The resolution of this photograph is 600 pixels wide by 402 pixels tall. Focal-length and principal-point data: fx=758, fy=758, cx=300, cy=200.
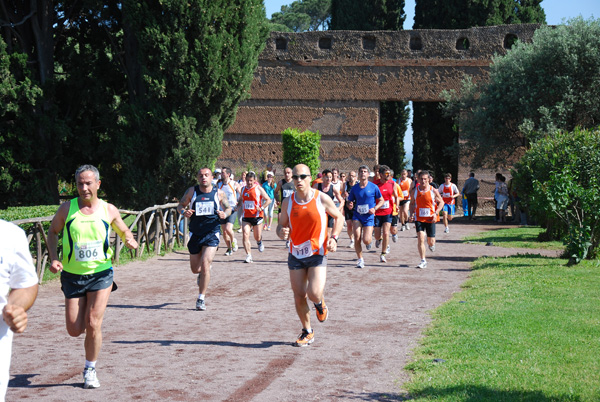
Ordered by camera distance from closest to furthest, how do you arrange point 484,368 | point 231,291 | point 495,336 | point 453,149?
1. point 484,368
2. point 495,336
3. point 231,291
4. point 453,149

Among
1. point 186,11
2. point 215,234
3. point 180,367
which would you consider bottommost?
point 180,367

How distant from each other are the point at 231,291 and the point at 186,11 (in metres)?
10.1

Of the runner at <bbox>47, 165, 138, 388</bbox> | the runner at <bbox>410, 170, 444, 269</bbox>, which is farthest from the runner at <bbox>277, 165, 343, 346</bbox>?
the runner at <bbox>410, 170, 444, 269</bbox>

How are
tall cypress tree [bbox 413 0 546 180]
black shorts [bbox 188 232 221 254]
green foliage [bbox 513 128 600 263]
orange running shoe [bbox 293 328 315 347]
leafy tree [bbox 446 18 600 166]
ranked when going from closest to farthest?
1. orange running shoe [bbox 293 328 315 347]
2. black shorts [bbox 188 232 221 254]
3. green foliage [bbox 513 128 600 263]
4. leafy tree [bbox 446 18 600 166]
5. tall cypress tree [bbox 413 0 546 180]

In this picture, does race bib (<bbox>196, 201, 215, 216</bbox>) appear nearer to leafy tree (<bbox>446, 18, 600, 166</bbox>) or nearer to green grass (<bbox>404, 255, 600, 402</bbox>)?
green grass (<bbox>404, 255, 600, 402</bbox>)

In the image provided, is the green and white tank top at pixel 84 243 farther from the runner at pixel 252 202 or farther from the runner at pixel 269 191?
the runner at pixel 269 191

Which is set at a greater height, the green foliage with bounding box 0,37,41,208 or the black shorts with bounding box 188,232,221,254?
the green foliage with bounding box 0,37,41,208

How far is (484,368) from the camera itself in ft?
23.3

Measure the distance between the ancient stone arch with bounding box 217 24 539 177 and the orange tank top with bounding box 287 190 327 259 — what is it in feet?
82.9

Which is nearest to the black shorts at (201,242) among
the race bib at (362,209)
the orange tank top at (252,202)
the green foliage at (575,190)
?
the race bib at (362,209)

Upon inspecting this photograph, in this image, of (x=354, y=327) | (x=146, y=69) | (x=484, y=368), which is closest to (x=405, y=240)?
(x=146, y=69)

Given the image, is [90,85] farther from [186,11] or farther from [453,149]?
[453,149]

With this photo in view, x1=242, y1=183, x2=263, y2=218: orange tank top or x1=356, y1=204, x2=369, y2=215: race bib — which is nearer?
x1=356, y1=204, x2=369, y2=215: race bib

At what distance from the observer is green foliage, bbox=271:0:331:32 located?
83125mm
